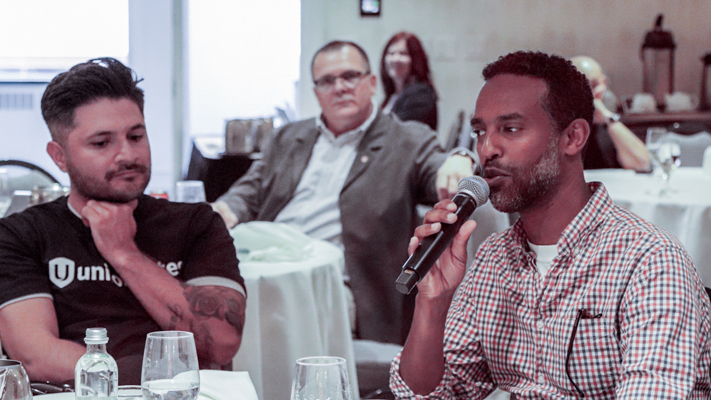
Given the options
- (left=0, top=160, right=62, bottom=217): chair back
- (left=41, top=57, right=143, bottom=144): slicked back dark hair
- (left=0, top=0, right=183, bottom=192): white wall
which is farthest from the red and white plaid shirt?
(left=0, top=0, right=183, bottom=192): white wall

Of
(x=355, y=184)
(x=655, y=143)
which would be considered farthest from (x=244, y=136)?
(x=655, y=143)

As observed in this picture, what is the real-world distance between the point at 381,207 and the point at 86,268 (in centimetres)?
154

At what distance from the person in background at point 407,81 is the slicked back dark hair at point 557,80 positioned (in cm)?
328

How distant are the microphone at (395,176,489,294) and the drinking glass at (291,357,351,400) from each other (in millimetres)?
Result: 149

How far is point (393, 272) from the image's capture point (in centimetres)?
289

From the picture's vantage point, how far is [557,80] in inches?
51.9

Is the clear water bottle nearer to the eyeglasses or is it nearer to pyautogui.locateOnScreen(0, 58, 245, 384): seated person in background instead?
pyautogui.locateOnScreen(0, 58, 245, 384): seated person in background

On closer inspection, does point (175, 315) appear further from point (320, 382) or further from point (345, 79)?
point (345, 79)

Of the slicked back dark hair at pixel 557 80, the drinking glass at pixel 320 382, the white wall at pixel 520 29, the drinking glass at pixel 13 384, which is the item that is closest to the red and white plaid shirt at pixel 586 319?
the slicked back dark hair at pixel 557 80

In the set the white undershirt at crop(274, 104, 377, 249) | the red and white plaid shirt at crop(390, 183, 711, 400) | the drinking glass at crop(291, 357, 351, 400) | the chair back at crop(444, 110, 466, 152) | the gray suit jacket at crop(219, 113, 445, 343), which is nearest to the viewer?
the drinking glass at crop(291, 357, 351, 400)

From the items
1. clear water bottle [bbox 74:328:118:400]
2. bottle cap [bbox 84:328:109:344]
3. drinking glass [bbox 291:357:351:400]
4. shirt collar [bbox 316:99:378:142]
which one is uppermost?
shirt collar [bbox 316:99:378:142]

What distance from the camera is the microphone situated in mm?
1005

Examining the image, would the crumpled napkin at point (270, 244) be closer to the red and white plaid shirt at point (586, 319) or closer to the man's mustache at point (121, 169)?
the man's mustache at point (121, 169)

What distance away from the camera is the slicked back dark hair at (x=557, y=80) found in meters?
1.31
